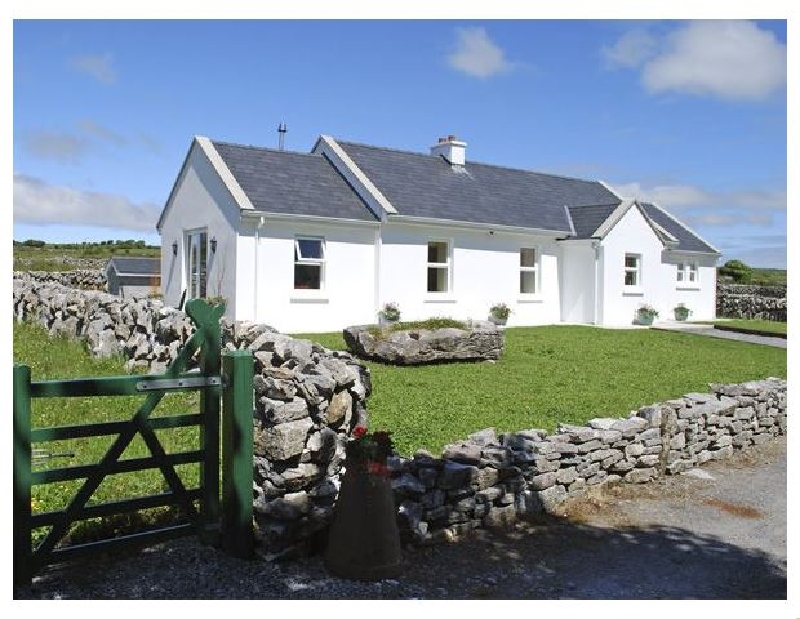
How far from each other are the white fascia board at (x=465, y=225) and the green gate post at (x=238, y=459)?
15.6m

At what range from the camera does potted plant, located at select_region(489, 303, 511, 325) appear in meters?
23.6

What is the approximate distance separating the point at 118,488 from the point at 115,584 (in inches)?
66.3

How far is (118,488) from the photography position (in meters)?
6.87

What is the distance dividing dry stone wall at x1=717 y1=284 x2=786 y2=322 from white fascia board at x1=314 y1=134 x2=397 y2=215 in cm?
2389

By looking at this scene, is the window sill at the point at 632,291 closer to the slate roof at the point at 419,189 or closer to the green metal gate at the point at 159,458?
the slate roof at the point at 419,189

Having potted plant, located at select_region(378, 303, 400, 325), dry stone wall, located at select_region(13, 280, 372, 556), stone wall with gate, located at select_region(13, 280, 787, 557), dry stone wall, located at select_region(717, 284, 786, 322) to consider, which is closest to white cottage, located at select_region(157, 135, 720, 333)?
potted plant, located at select_region(378, 303, 400, 325)

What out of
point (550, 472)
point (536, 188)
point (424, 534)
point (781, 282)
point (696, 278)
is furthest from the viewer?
point (781, 282)

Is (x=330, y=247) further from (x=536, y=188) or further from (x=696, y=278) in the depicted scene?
(x=696, y=278)

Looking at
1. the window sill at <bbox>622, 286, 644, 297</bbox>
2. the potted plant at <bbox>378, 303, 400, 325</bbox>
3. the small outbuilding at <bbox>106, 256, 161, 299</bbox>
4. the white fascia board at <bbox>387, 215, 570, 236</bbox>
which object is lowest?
the potted plant at <bbox>378, 303, 400, 325</bbox>

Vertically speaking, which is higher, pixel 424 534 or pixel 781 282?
pixel 781 282

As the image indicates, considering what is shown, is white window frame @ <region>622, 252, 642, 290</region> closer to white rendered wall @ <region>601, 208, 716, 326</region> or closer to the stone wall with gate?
white rendered wall @ <region>601, 208, 716, 326</region>

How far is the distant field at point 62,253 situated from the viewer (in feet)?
140

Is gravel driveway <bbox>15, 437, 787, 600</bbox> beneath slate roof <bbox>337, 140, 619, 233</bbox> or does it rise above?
beneath

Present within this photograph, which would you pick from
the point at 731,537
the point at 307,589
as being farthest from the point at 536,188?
the point at 307,589
